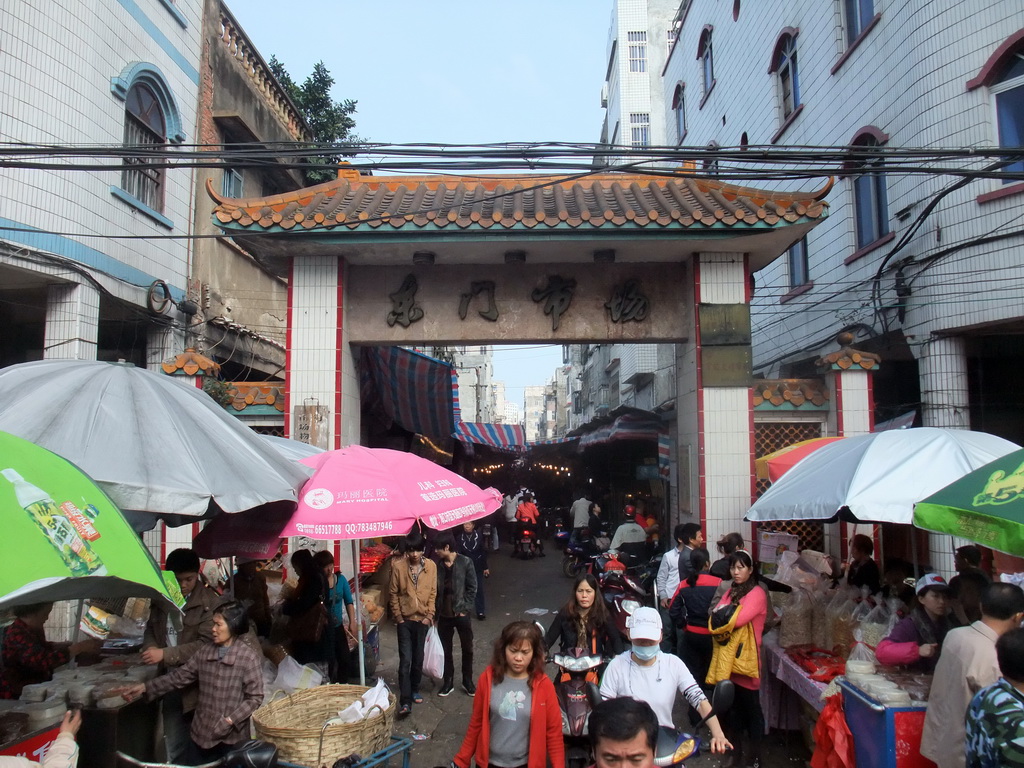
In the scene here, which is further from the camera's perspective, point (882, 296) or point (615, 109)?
point (615, 109)

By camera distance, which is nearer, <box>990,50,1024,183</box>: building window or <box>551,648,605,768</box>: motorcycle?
<box>551,648,605,768</box>: motorcycle

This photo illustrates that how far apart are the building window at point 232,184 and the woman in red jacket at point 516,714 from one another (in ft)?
42.5

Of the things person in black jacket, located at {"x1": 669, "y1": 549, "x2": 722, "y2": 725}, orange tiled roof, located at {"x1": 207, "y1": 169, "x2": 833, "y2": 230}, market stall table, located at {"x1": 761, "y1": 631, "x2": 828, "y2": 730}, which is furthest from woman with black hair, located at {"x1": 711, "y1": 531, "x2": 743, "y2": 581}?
orange tiled roof, located at {"x1": 207, "y1": 169, "x2": 833, "y2": 230}

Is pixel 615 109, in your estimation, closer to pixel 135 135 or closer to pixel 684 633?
pixel 135 135

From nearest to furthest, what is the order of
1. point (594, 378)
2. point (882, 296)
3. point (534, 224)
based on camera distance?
point (534, 224), point (882, 296), point (594, 378)

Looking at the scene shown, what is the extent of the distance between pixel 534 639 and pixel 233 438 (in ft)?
7.68

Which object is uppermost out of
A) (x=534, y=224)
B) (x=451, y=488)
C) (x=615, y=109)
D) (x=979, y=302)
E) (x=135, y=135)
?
(x=615, y=109)

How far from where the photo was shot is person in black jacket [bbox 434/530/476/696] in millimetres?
8117

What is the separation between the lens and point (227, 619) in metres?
4.91

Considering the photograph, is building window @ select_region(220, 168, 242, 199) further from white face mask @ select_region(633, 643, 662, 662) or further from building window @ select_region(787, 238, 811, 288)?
white face mask @ select_region(633, 643, 662, 662)

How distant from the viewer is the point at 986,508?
12.8 ft

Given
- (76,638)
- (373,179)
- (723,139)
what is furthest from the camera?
(723,139)

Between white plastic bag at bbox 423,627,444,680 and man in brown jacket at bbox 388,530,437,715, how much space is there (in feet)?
0.21

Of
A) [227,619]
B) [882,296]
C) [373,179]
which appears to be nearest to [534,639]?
[227,619]
